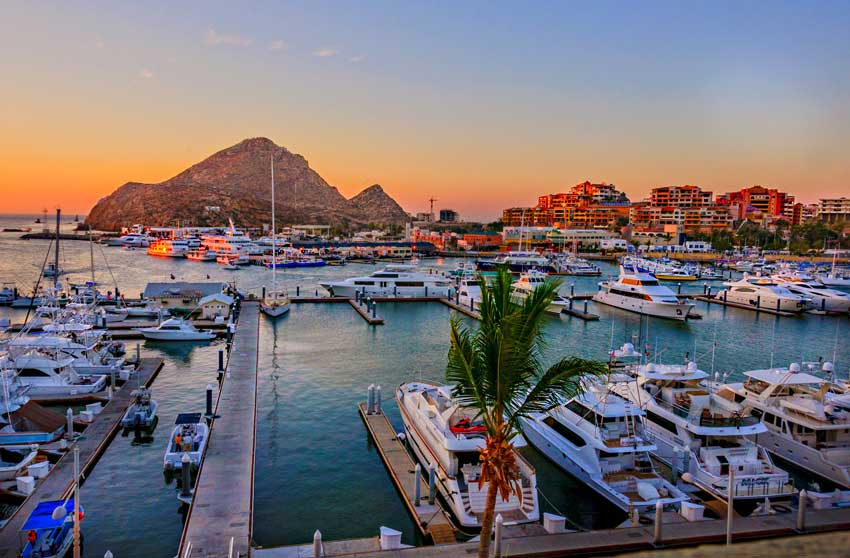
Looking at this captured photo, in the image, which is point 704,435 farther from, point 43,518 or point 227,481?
point 43,518

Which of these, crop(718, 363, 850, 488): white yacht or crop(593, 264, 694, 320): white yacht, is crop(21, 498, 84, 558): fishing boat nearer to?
crop(718, 363, 850, 488): white yacht

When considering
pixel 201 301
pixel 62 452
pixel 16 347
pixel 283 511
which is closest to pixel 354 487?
pixel 283 511

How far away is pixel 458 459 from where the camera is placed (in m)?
15.6

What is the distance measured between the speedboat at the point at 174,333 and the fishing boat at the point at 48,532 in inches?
894

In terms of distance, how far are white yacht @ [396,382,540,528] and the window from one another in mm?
2241

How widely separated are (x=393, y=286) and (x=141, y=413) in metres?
37.5

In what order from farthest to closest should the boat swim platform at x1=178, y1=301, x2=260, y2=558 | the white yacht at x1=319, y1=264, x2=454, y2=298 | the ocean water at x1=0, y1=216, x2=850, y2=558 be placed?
the white yacht at x1=319, y1=264, x2=454, y2=298 → the ocean water at x1=0, y1=216, x2=850, y2=558 → the boat swim platform at x1=178, y1=301, x2=260, y2=558

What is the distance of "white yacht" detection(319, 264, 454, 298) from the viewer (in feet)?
Answer: 187

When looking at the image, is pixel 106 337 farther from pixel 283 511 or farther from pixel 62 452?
pixel 283 511

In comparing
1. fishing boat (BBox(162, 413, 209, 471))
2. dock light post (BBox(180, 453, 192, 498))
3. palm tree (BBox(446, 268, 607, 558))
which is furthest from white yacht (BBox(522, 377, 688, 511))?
fishing boat (BBox(162, 413, 209, 471))

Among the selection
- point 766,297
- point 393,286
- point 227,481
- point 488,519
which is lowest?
point 227,481

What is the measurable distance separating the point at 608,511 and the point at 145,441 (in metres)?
15.0

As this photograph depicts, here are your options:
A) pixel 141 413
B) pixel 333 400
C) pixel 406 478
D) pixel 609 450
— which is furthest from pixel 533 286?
pixel 406 478

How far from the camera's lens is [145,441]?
66.3ft
